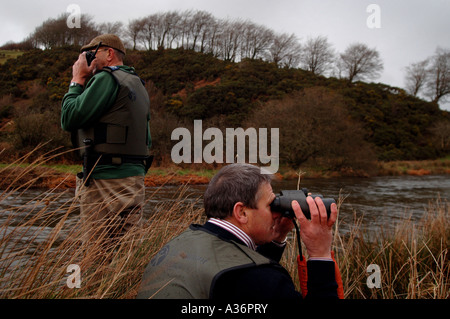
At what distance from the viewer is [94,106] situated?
2.19 meters

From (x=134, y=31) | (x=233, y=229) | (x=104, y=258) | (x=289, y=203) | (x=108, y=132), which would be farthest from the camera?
(x=134, y=31)

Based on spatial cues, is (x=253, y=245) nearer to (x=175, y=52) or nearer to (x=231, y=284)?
(x=231, y=284)

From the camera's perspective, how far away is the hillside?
2003cm

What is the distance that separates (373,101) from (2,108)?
33.0 meters

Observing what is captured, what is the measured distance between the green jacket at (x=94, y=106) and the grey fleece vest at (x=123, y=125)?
4cm

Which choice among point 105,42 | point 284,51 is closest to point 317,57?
point 284,51

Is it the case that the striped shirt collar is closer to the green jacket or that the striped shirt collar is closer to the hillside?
the green jacket

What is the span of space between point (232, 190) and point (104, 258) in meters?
1.10

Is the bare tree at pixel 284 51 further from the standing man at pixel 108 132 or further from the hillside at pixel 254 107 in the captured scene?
the standing man at pixel 108 132

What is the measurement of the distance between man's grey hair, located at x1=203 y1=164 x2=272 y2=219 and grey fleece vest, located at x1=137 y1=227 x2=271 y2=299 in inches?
6.7

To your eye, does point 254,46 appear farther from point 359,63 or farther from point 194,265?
point 194,265

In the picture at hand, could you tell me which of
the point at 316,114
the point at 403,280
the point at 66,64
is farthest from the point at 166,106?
the point at 403,280

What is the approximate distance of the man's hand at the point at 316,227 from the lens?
4.51 ft
